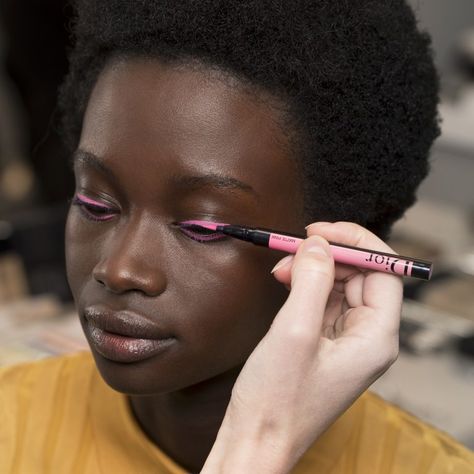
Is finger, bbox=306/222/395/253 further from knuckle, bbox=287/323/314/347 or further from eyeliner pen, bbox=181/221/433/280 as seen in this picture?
knuckle, bbox=287/323/314/347

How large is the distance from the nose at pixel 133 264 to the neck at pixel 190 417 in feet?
0.58

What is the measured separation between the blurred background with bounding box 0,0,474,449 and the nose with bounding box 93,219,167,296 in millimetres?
353

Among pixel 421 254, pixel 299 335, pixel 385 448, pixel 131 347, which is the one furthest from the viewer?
pixel 421 254

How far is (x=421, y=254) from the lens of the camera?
5.46ft

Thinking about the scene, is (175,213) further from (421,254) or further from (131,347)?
(421,254)

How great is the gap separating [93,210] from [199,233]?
13cm

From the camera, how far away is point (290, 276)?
0.73 metres

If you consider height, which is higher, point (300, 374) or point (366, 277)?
point (366, 277)

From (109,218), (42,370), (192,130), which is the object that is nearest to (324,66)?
(192,130)

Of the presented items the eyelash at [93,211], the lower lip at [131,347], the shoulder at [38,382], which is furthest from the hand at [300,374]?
the shoulder at [38,382]

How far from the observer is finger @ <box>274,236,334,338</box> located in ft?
2.17

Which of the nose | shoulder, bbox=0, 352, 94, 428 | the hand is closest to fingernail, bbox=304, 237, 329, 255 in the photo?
the hand

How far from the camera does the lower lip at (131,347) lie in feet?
2.48

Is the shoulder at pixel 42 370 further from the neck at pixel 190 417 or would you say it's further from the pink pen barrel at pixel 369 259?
the pink pen barrel at pixel 369 259
